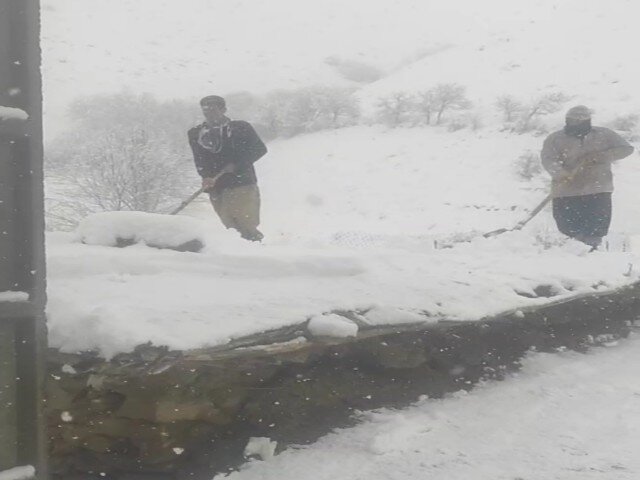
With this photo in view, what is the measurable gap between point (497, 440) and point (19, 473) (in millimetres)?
1361

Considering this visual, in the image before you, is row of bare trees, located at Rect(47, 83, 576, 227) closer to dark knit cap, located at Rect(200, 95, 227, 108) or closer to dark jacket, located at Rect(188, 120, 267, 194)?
dark jacket, located at Rect(188, 120, 267, 194)

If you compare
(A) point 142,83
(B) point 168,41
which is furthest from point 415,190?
(B) point 168,41

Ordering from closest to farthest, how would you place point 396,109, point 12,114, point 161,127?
point 12,114 < point 161,127 < point 396,109

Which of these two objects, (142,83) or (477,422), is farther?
(142,83)

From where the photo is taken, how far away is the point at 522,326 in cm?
267

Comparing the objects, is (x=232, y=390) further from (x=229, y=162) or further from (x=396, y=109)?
(x=396, y=109)

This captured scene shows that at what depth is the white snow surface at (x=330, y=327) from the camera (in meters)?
1.94

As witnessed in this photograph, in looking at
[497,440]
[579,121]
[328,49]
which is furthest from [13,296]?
[328,49]

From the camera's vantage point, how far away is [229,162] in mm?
4590

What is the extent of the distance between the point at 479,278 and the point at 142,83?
29417 millimetres

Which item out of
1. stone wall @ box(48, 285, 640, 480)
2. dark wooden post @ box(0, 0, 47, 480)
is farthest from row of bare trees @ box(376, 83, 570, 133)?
dark wooden post @ box(0, 0, 47, 480)

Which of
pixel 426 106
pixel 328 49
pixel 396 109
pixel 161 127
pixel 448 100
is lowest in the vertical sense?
pixel 161 127

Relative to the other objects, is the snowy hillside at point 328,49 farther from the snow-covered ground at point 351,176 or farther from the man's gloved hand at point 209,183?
the man's gloved hand at point 209,183

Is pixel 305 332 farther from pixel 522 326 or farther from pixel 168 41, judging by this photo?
pixel 168 41
